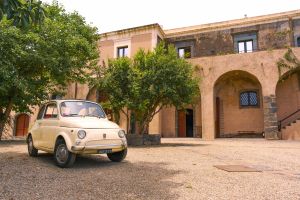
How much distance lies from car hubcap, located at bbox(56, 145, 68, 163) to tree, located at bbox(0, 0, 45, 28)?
3.43m

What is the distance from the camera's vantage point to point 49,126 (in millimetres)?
6738

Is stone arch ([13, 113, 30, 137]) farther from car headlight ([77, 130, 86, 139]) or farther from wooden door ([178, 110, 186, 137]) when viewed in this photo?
car headlight ([77, 130, 86, 139])

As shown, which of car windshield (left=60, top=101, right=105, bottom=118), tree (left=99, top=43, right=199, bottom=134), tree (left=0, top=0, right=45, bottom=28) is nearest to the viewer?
tree (left=0, top=0, right=45, bottom=28)

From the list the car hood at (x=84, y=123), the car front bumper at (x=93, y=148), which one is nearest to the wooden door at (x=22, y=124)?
the car hood at (x=84, y=123)

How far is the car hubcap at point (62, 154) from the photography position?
19.6ft

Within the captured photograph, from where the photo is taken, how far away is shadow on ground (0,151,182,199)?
3.94 m

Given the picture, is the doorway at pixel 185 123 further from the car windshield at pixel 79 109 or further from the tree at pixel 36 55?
the car windshield at pixel 79 109

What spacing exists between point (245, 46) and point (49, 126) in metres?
18.4

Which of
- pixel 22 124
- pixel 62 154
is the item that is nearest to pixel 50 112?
Result: pixel 62 154

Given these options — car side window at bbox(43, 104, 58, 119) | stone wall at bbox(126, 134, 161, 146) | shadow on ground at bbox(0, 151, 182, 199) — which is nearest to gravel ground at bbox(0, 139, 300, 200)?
shadow on ground at bbox(0, 151, 182, 199)

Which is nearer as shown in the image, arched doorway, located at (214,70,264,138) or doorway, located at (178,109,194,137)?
arched doorway, located at (214,70,264,138)

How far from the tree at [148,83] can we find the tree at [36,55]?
2427 mm

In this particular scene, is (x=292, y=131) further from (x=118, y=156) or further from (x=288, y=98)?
(x=118, y=156)

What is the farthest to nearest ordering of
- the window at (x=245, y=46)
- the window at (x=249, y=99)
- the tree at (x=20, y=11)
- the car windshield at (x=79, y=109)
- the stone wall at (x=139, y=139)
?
1. the window at (x=245, y=46)
2. the window at (x=249, y=99)
3. the stone wall at (x=139, y=139)
4. the car windshield at (x=79, y=109)
5. the tree at (x=20, y=11)
